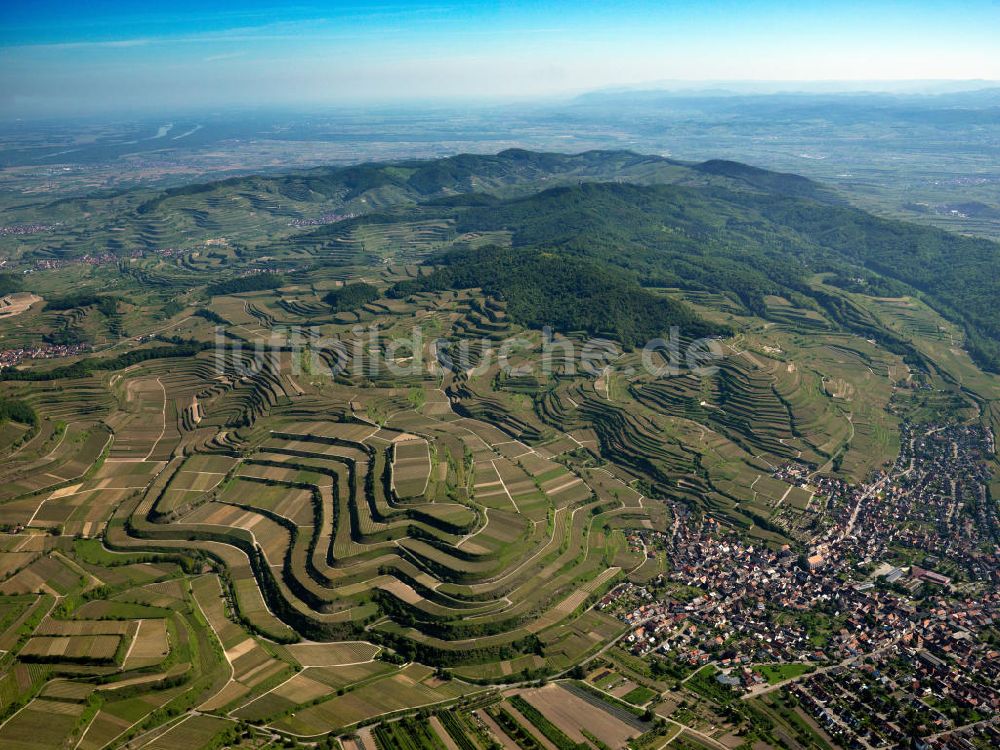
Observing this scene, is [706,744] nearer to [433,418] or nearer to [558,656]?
[558,656]

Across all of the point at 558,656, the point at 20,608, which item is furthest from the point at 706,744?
the point at 20,608

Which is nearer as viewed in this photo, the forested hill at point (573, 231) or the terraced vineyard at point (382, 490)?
the terraced vineyard at point (382, 490)

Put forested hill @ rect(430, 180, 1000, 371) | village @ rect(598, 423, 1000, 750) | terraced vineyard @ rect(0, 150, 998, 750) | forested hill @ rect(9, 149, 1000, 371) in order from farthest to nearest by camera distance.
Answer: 1. forested hill @ rect(9, 149, 1000, 371)
2. forested hill @ rect(430, 180, 1000, 371)
3. terraced vineyard @ rect(0, 150, 998, 750)
4. village @ rect(598, 423, 1000, 750)

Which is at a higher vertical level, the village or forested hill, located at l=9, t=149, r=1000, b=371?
forested hill, located at l=9, t=149, r=1000, b=371

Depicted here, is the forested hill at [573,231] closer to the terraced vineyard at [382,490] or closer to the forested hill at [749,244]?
the forested hill at [749,244]

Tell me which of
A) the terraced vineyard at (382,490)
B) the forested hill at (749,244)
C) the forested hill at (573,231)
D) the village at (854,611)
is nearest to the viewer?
the village at (854,611)

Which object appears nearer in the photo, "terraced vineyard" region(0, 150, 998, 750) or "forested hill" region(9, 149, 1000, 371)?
"terraced vineyard" region(0, 150, 998, 750)

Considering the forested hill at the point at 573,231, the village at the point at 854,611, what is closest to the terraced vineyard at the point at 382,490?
the village at the point at 854,611

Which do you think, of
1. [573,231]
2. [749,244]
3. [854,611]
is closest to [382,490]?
[854,611]

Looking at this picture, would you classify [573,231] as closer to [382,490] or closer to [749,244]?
[749,244]

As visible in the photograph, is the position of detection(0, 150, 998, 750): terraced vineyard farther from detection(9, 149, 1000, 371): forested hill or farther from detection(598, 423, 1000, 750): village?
detection(9, 149, 1000, 371): forested hill

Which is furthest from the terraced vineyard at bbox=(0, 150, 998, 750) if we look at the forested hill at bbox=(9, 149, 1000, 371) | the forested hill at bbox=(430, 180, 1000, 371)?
the forested hill at bbox=(9, 149, 1000, 371)

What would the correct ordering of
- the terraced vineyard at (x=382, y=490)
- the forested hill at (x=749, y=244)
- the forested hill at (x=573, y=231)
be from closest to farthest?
the terraced vineyard at (x=382, y=490), the forested hill at (x=749, y=244), the forested hill at (x=573, y=231)
